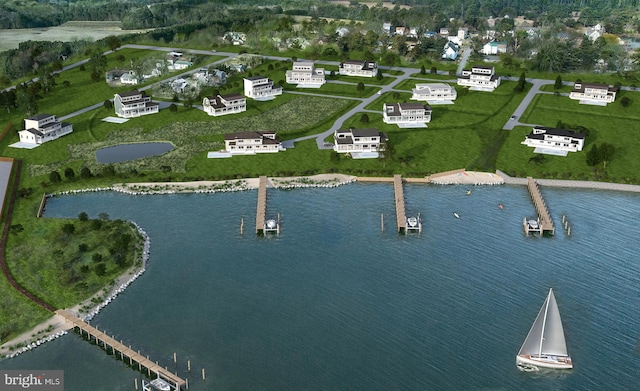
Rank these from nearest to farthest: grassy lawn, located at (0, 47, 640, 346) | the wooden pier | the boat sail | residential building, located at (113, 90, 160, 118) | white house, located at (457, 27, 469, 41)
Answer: the boat sail
grassy lawn, located at (0, 47, 640, 346)
the wooden pier
residential building, located at (113, 90, 160, 118)
white house, located at (457, 27, 469, 41)

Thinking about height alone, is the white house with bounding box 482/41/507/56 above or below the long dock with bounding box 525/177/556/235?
below

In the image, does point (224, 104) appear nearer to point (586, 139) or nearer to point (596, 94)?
point (586, 139)

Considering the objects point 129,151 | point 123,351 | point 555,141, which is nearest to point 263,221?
point 123,351

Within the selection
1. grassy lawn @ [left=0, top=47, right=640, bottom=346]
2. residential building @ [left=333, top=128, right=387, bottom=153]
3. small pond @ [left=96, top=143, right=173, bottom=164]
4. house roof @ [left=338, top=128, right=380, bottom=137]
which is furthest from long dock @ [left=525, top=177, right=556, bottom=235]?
small pond @ [left=96, top=143, right=173, bottom=164]

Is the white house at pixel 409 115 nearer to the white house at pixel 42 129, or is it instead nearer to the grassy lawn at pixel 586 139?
the grassy lawn at pixel 586 139

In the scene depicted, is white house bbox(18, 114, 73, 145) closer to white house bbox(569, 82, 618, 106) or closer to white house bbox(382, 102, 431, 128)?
white house bbox(382, 102, 431, 128)

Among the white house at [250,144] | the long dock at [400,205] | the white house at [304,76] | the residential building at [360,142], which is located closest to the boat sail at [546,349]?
the long dock at [400,205]
